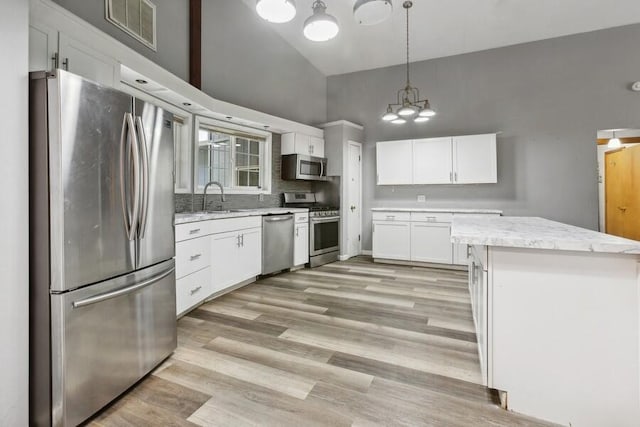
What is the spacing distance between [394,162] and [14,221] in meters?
5.05

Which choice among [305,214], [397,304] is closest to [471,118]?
[305,214]

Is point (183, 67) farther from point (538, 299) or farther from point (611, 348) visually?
point (611, 348)

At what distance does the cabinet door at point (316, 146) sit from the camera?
17.8 feet

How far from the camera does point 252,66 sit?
180 inches

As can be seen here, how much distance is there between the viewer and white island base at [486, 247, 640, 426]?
1.39m

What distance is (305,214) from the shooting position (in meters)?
4.80

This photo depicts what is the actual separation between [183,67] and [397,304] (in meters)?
3.56

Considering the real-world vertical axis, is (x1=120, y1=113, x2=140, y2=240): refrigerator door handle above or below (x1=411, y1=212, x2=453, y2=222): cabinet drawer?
above

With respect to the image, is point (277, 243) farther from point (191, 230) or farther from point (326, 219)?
point (191, 230)

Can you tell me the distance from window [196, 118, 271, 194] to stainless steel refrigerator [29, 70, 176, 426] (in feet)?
6.97

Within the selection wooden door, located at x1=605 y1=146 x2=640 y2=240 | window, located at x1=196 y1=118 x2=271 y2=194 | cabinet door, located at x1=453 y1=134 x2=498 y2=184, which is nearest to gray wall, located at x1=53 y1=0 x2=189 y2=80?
window, located at x1=196 y1=118 x2=271 y2=194

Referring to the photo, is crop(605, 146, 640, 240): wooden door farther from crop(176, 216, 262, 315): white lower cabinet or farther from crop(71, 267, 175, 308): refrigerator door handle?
crop(71, 267, 175, 308): refrigerator door handle

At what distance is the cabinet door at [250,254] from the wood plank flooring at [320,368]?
0.39m

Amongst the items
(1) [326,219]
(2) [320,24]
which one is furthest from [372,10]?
(1) [326,219]
